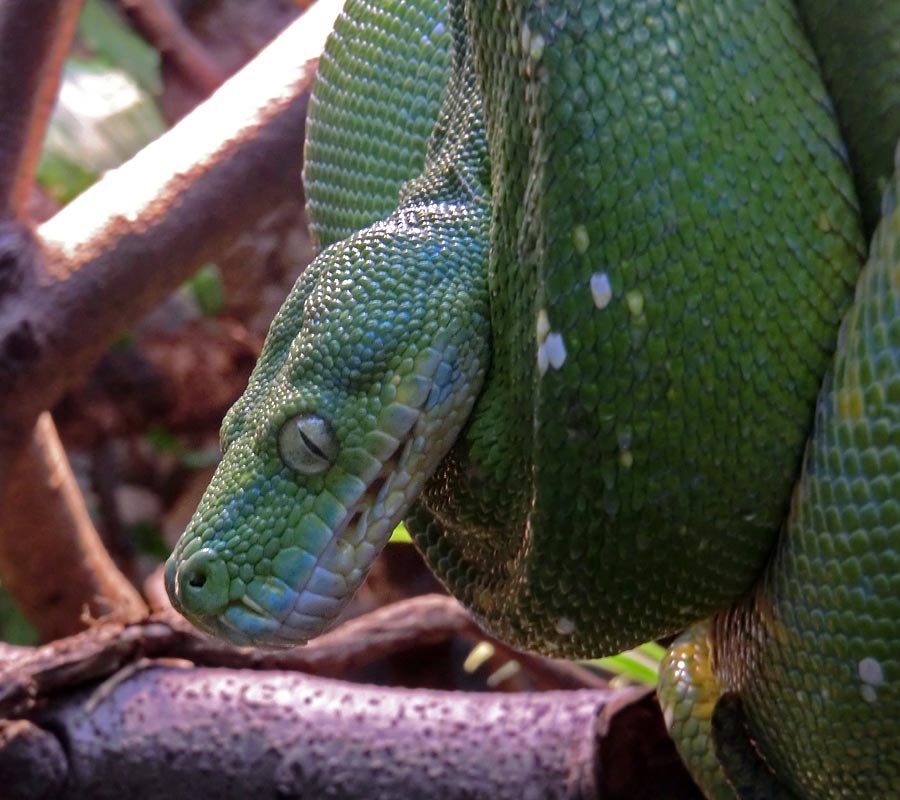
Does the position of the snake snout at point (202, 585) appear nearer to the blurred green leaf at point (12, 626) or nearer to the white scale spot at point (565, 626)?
the white scale spot at point (565, 626)

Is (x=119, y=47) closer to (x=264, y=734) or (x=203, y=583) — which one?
(x=264, y=734)

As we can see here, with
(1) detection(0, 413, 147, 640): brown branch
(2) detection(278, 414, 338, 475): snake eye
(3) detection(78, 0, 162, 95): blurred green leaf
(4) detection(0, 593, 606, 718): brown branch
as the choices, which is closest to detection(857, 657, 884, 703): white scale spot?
(2) detection(278, 414, 338, 475): snake eye

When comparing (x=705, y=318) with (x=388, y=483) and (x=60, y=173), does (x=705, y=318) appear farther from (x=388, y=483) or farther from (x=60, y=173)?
(x=60, y=173)

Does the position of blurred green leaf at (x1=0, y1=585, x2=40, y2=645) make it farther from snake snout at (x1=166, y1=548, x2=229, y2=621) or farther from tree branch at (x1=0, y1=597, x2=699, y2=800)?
snake snout at (x1=166, y1=548, x2=229, y2=621)

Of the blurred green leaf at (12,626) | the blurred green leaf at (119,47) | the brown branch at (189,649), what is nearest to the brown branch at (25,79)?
the brown branch at (189,649)

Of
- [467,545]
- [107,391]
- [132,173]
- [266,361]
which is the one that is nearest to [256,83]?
[132,173]

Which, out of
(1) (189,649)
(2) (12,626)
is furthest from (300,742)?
(2) (12,626)
